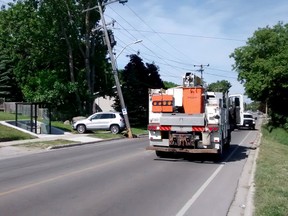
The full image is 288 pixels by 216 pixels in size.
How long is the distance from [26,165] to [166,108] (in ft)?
17.8

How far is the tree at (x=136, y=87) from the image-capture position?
54.6 m

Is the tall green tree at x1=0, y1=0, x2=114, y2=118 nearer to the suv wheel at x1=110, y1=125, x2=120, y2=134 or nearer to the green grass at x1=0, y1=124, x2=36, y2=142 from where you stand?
the suv wheel at x1=110, y1=125, x2=120, y2=134

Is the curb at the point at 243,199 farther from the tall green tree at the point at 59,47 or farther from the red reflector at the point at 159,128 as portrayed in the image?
the tall green tree at the point at 59,47

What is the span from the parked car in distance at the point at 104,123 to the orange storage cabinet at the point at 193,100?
1875 cm

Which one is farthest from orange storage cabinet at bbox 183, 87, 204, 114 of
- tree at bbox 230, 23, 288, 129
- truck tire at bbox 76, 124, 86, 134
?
tree at bbox 230, 23, 288, 129

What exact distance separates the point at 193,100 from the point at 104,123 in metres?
19.4

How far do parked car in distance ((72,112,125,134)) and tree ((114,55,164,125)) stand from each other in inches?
734

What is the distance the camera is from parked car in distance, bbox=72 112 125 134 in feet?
116

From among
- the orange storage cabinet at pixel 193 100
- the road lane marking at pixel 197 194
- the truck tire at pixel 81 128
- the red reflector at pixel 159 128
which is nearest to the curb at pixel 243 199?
the road lane marking at pixel 197 194

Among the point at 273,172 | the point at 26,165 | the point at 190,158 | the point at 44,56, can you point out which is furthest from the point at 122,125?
the point at 273,172

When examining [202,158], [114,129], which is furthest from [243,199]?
[114,129]

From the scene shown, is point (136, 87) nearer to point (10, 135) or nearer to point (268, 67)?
point (268, 67)

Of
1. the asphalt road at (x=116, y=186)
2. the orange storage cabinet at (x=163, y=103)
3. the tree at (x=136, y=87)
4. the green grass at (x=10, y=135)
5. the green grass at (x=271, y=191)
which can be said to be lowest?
the asphalt road at (x=116, y=186)

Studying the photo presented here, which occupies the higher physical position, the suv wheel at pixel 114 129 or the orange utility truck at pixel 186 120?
the orange utility truck at pixel 186 120
